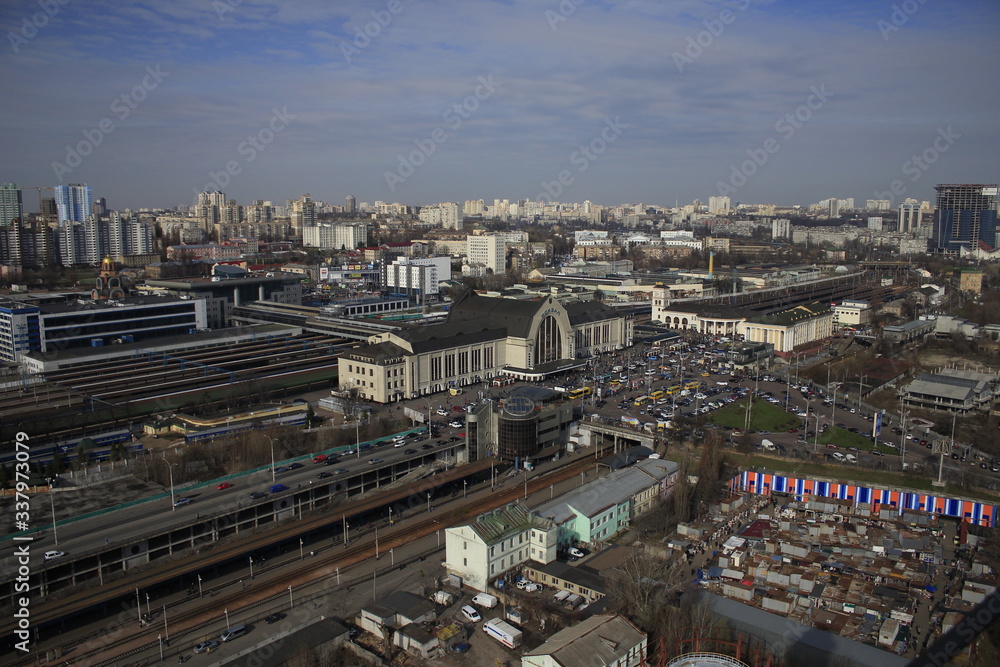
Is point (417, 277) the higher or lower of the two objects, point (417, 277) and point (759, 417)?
the higher

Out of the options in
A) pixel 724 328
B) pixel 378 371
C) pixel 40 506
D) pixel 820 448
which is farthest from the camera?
pixel 724 328

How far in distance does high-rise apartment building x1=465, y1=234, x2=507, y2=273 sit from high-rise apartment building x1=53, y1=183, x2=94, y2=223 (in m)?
33.9

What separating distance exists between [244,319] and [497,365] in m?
13.8

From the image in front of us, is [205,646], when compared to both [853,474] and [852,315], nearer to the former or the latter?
[853,474]

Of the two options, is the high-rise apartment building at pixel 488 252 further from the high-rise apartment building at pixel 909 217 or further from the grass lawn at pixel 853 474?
the high-rise apartment building at pixel 909 217

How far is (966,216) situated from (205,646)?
6874cm

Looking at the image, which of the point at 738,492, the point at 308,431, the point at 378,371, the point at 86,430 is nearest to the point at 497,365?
the point at 378,371

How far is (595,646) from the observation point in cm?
816

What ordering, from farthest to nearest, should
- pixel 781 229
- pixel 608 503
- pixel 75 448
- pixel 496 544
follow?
pixel 781 229 < pixel 75 448 < pixel 608 503 < pixel 496 544

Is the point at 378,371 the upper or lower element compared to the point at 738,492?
upper

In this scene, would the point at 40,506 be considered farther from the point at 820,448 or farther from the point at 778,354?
the point at 778,354

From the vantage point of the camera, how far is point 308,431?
51.4ft

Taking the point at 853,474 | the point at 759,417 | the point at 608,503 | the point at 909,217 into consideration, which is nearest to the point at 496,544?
the point at 608,503

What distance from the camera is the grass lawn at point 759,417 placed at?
17281 millimetres
